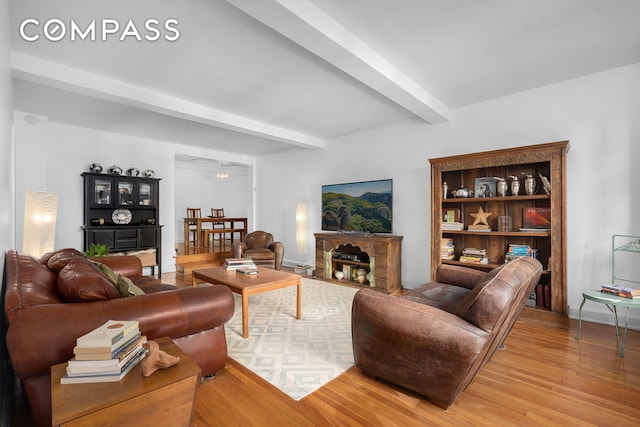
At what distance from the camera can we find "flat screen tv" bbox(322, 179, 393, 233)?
16.6 ft

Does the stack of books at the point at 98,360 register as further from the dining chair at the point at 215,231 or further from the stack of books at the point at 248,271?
the dining chair at the point at 215,231

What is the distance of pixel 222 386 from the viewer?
2.07 metres

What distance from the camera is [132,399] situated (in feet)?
3.87

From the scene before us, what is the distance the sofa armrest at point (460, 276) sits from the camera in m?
3.05

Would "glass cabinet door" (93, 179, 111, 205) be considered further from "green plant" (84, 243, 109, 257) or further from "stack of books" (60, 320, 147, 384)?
"stack of books" (60, 320, 147, 384)

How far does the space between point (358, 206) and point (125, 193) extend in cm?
421

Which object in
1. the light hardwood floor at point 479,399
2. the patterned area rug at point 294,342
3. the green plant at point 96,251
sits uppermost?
the green plant at point 96,251

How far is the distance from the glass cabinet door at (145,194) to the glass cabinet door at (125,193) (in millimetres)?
147

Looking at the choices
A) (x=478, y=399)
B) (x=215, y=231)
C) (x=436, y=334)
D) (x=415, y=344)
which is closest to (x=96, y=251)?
(x=215, y=231)

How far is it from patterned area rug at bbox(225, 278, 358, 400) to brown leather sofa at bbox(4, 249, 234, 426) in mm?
434

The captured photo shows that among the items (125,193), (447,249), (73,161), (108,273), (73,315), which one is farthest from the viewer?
(125,193)

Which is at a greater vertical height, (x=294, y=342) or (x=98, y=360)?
(x=98, y=360)

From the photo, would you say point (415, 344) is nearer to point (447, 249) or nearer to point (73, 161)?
point (447, 249)

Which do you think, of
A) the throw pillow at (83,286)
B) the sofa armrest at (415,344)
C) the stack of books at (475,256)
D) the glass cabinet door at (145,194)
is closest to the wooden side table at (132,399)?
the throw pillow at (83,286)
